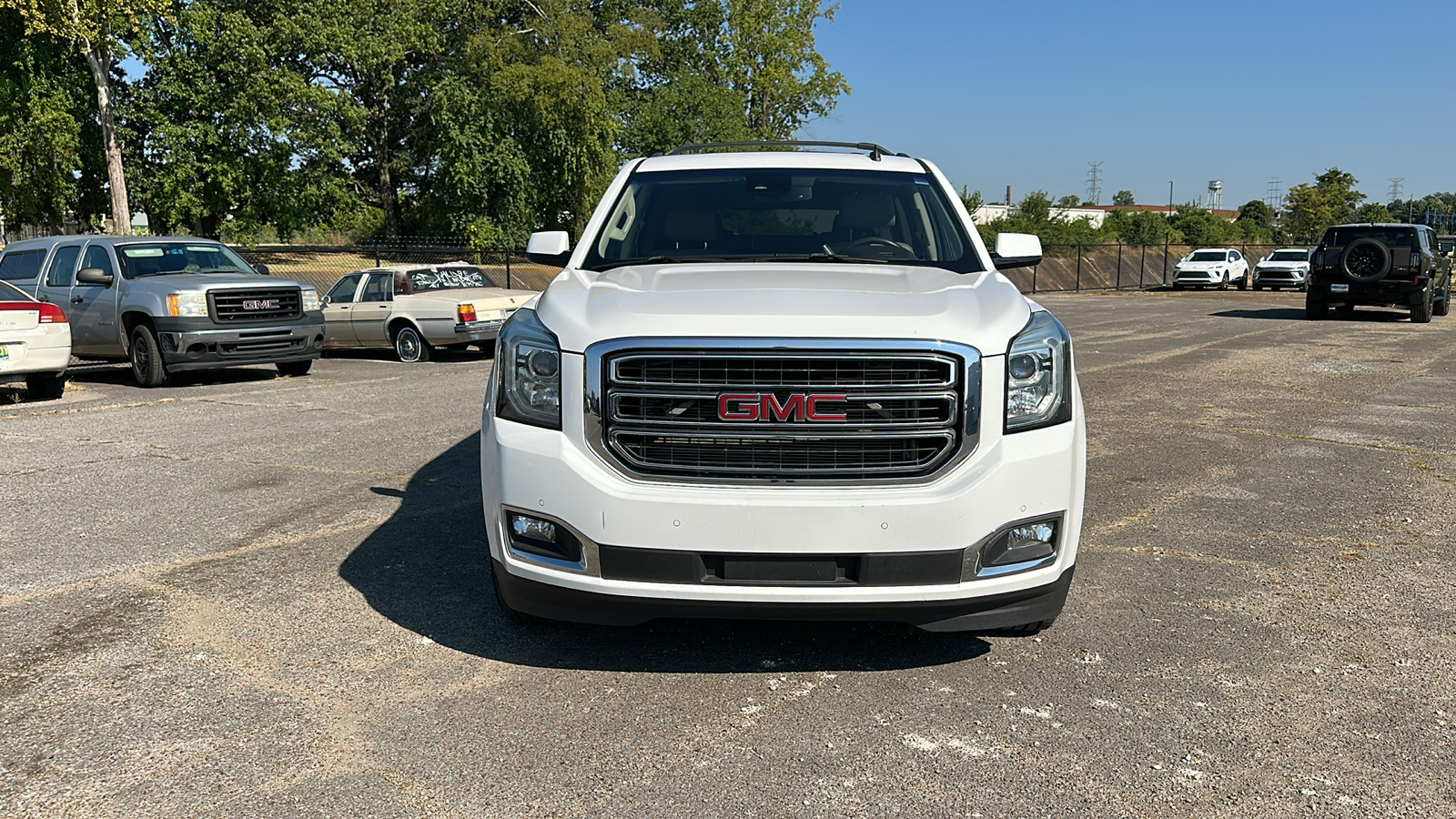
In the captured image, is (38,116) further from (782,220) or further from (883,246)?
(883,246)

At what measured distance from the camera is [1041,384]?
11.7 ft

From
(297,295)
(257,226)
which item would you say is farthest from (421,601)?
(257,226)

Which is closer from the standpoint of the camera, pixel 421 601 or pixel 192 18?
pixel 421 601

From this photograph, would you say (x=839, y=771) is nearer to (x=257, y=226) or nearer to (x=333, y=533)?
(x=333, y=533)

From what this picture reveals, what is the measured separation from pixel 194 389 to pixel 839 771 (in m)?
11.2

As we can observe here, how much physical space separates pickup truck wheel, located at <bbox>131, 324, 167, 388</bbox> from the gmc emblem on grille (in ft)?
36.3

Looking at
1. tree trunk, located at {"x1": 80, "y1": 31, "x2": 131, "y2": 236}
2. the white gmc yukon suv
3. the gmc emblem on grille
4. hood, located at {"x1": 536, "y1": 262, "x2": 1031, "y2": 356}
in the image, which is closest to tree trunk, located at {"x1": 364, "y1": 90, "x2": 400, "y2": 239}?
tree trunk, located at {"x1": 80, "y1": 31, "x2": 131, "y2": 236}

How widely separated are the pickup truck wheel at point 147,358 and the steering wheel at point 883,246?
1020 cm

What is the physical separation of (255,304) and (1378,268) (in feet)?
64.7

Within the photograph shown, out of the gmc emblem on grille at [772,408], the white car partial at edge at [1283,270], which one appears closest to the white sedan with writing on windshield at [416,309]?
the gmc emblem on grille at [772,408]

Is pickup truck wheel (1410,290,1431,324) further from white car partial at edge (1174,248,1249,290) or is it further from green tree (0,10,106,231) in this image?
green tree (0,10,106,231)

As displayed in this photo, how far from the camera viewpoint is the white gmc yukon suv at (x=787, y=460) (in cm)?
338

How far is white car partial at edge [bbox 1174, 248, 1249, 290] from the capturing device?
37.8 meters

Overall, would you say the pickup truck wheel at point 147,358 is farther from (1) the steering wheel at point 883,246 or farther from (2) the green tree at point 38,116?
(2) the green tree at point 38,116
